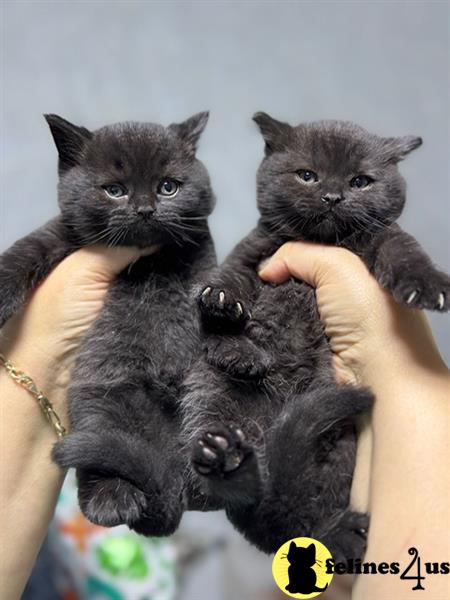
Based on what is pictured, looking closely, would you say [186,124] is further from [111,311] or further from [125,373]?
[125,373]

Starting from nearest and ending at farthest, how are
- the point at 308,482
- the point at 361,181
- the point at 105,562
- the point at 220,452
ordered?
the point at 220,452, the point at 308,482, the point at 361,181, the point at 105,562

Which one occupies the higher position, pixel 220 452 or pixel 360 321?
pixel 360 321

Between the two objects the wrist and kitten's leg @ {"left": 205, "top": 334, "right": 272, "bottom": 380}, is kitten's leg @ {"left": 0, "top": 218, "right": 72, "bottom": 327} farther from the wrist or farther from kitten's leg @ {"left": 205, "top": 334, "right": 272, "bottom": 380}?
the wrist

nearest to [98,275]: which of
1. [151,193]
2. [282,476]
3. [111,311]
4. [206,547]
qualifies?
[111,311]

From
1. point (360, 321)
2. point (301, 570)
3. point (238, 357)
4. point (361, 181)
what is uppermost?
point (361, 181)

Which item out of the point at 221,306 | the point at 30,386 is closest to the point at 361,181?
the point at 221,306

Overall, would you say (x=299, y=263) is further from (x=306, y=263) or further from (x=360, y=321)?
(x=360, y=321)
